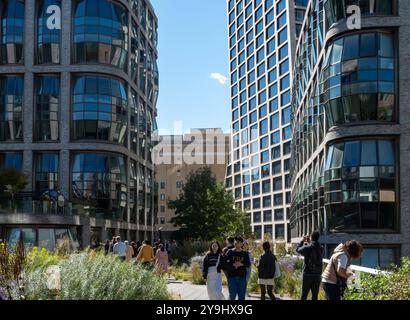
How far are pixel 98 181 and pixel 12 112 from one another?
8.22 m

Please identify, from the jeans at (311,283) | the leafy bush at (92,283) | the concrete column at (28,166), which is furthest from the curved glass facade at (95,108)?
the jeans at (311,283)

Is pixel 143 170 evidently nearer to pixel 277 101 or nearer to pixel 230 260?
pixel 277 101

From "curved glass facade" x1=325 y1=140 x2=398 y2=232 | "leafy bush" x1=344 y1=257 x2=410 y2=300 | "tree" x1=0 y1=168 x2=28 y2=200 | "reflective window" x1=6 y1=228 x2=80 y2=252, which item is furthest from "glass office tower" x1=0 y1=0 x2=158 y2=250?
"leafy bush" x1=344 y1=257 x2=410 y2=300

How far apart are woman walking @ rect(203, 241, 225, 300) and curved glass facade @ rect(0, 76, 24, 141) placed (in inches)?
1390

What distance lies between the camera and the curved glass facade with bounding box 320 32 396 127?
32.2 meters

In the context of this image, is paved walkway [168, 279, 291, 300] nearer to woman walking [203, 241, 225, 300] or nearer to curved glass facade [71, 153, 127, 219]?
woman walking [203, 241, 225, 300]

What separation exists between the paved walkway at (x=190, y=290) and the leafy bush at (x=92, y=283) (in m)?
5.64

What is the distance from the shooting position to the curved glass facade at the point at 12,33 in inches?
1816

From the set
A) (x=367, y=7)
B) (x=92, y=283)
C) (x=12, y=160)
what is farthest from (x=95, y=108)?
(x=92, y=283)

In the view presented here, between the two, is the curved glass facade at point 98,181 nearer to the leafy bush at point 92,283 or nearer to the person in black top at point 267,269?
the person in black top at point 267,269

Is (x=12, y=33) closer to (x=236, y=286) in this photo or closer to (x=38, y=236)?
(x=38, y=236)

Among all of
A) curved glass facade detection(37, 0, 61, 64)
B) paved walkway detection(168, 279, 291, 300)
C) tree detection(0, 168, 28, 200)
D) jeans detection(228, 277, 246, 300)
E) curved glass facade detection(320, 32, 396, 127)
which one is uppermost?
curved glass facade detection(37, 0, 61, 64)

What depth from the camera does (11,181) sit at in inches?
1588
